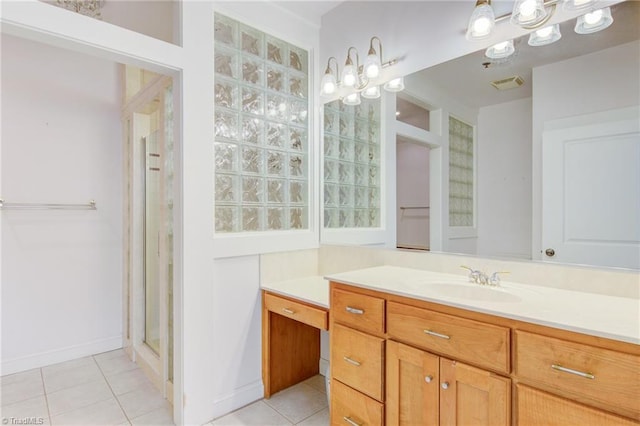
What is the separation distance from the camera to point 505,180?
1.68m

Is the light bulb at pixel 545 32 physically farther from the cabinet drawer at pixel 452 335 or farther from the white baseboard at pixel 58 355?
the white baseboard at pixel 58 355

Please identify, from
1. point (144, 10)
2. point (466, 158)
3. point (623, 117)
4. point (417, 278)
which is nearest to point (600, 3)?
point (623, 117)

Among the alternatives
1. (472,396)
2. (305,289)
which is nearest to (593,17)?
(472,396)

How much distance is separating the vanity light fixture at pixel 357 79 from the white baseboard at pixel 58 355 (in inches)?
110

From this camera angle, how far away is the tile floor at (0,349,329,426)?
6.39ft

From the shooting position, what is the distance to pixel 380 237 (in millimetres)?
2203

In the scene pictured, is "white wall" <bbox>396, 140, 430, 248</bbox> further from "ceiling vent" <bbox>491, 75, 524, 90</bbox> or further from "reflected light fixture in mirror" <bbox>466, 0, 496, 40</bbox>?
"reflected light fixture in mirror" <bbox>466, 0, 496, 40</bbox>

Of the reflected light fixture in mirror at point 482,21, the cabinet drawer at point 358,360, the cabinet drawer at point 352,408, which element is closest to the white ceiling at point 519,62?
the reflected light fixture in mirror at point 482,21

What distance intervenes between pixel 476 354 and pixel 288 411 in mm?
1350

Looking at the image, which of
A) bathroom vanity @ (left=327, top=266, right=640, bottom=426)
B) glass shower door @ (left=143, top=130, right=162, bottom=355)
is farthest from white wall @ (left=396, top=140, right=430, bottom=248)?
glass shower door @ (left=143, top=130, right=162, bottom=355)

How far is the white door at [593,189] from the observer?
4.26ft

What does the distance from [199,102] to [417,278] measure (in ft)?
4.99

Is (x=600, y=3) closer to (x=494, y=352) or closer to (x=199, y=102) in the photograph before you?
(x=494, y=352)

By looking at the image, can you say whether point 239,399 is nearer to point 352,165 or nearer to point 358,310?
point 358,310
